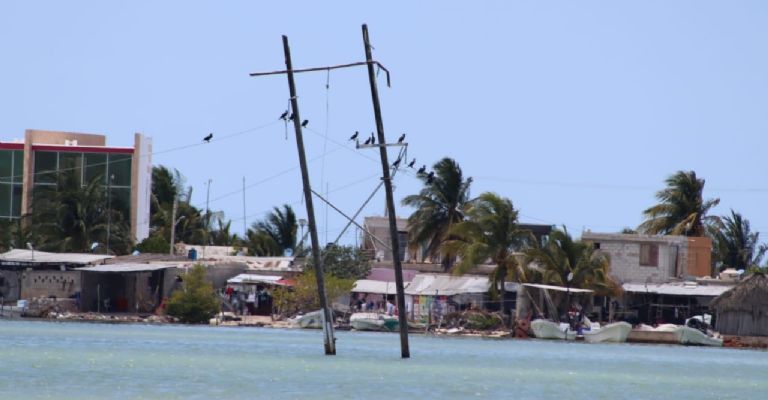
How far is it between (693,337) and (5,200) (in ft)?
145

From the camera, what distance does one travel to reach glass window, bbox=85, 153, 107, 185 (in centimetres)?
9300

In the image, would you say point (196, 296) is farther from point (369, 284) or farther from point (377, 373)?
point (377, 373)

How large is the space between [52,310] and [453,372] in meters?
38.9

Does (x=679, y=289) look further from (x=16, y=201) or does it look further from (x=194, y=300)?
(x=16, y=201)

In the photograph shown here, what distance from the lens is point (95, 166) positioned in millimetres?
93312

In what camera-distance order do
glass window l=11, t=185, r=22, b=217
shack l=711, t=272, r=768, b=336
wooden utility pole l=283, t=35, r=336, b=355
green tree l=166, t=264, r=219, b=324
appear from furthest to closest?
glass window l=11, t=185, r=22, b=217 → green tree l=166, t=264, r=219, b=324 → shack l=711, t=272, r=768, b=336 → wooden utility pole l=283, t=35, r=336, b=355

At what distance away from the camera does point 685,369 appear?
51.9 metres

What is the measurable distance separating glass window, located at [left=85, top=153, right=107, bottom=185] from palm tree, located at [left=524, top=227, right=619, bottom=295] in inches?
1157

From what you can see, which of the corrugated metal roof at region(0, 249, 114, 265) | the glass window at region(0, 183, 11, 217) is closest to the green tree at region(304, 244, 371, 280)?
the corrugated metal roof at region(0, 249, 114, 265)

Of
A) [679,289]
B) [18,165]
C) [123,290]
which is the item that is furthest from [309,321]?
[18,165]

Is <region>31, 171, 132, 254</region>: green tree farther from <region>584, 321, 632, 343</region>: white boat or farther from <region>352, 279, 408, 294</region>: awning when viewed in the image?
<region>584, 321, 632, 343</region>: white boat

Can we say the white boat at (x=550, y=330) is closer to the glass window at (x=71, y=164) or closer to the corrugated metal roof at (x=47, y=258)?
the corrugated metal roof at (x=47, y=258)

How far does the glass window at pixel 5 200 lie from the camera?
95438 millimetres

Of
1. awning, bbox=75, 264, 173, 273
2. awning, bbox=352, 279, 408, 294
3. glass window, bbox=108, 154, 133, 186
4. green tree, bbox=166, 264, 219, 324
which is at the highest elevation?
glass window, bbox=108, 154, 133, 186
